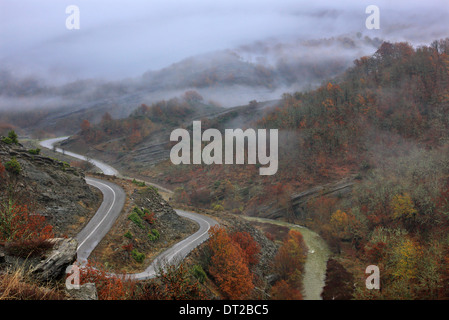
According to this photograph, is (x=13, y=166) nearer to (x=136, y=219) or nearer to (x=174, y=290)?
(x=136, y=219)

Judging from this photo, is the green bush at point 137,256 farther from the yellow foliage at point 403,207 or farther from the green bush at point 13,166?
the yellow foliage at point 403,207

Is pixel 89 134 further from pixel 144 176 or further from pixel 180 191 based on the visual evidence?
pixel 180 191

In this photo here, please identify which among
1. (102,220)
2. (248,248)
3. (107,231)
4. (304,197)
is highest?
(102,220)

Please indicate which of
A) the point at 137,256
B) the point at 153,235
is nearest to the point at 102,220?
the point at 153,235

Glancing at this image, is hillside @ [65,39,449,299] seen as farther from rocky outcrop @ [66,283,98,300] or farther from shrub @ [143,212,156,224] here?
rocky outcrop @ [66,283,98,300]

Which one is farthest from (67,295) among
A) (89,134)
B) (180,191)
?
(89,134)
